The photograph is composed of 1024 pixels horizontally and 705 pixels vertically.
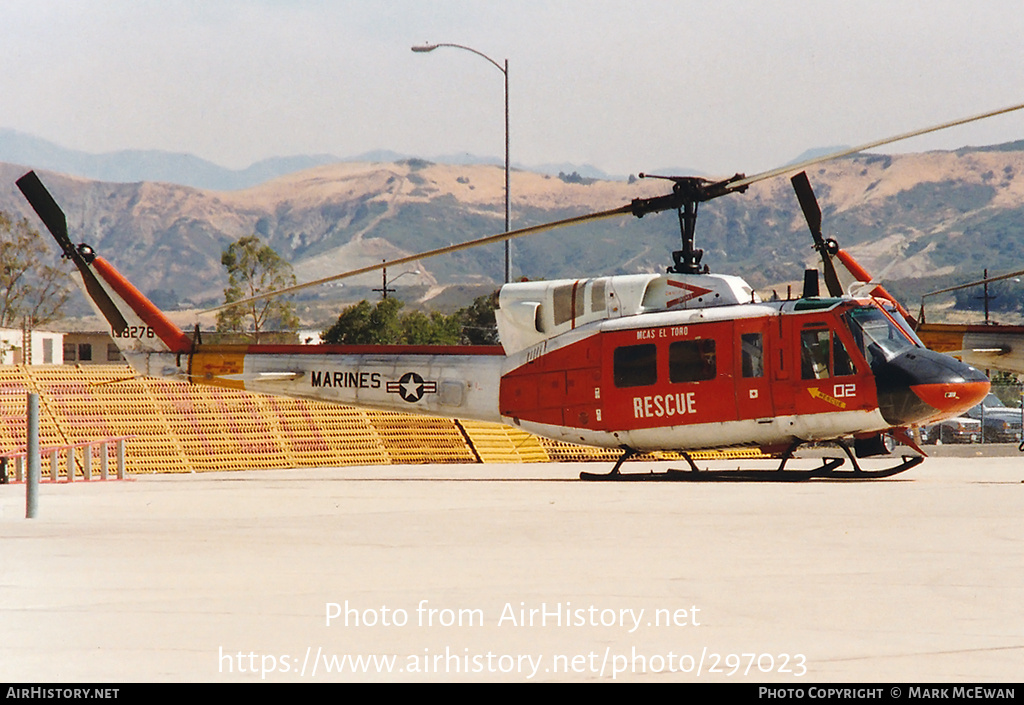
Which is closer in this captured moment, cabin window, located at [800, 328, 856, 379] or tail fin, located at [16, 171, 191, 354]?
cabin window, located at [800, 328, 856, 379]

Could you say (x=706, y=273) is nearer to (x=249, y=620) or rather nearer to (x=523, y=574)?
(x=523, y=574)

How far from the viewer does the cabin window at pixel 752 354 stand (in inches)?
691

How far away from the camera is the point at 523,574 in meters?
8.57

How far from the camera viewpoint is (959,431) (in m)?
34.7

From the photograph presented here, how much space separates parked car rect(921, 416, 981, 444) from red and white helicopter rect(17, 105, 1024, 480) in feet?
48.7

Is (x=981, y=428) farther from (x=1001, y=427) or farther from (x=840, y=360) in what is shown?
(x=840, y=360)

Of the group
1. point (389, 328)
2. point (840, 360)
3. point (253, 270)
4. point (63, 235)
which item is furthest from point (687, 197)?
point (253, 270)

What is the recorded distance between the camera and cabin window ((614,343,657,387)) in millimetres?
18266

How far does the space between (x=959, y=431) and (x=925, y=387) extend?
1942 centimetres

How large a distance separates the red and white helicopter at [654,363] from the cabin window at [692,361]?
0.8 inches

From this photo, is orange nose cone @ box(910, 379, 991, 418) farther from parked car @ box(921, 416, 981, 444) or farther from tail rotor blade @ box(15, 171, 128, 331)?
parked car @ box(921, 416, 981, 444)

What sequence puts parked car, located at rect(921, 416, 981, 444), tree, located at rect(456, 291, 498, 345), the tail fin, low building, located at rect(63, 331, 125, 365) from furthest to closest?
low building, located at rect(63, 331, 125, 365) → tree, located at rect(456, 291, 498, 345) → parked car, located at rect(921, 416, 981, 444) → the tail fin

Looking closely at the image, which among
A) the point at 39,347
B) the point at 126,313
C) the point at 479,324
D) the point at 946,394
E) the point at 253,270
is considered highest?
the point at 253,270

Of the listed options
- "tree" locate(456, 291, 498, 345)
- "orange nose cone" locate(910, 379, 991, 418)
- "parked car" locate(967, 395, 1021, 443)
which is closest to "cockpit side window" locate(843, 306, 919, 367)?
"orange nose cone" locate(910, 379, 991, 418)
